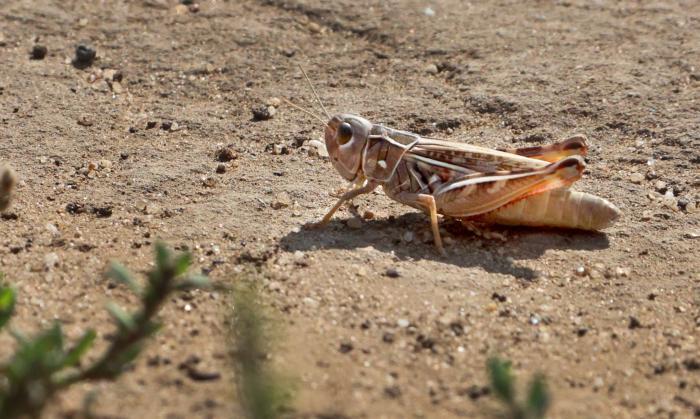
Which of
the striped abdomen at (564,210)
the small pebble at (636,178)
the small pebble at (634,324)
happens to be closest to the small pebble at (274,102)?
the striped abdomen at (564,210)

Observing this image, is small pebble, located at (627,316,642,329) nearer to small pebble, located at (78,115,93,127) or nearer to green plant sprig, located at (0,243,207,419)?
green plant sprig, located at (0,243,207,419)

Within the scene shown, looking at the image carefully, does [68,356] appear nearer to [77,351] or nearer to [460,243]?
[77,351]

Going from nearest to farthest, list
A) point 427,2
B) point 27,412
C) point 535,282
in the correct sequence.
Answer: point 27,412 → point 535,282 → point 427,2

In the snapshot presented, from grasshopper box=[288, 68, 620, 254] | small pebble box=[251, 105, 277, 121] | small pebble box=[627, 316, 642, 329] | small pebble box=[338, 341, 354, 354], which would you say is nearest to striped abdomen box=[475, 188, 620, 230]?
grasshopper box=[288, 68, 620, 254]

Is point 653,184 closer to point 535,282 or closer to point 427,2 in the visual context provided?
point 535,282

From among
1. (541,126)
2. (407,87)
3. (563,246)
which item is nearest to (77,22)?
(407,87)

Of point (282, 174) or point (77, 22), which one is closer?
point (282, 174)

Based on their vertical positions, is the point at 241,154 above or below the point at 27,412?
below
